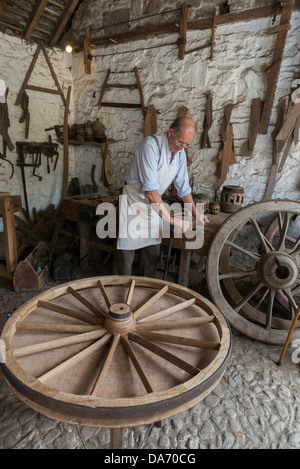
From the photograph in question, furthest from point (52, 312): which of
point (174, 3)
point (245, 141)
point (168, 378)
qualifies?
point (174, 3)

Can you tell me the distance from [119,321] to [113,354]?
172 mm

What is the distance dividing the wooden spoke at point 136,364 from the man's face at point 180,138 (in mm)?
1871

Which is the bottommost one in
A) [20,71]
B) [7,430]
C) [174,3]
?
[7,430]

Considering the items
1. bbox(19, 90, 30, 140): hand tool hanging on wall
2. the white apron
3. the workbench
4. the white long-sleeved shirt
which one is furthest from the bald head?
bbox(19, 90, 30, 140): hand tool hanging on wall

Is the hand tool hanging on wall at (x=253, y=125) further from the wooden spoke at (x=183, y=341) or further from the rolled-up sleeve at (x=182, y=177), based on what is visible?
the wooden spoke at (x=183, y=341)

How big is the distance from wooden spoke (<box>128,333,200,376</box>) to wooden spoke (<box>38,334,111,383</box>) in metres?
0.15

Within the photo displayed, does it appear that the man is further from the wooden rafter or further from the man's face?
the wooden rafter

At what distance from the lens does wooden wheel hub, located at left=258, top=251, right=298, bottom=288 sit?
2.66m

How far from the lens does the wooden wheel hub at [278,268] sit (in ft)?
8.73

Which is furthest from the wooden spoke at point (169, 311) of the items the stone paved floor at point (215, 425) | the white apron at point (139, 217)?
the white apron at point (139, 217)

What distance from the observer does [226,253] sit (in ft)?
10.8

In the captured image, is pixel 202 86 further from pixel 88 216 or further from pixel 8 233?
pixel 8 233
